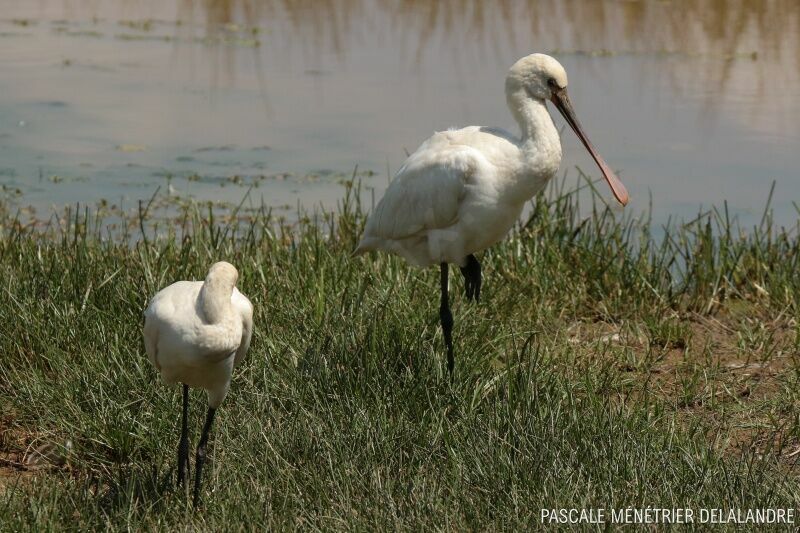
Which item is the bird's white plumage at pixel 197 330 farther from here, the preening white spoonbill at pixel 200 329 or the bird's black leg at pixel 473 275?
the bird's black leg at pixel 473 275

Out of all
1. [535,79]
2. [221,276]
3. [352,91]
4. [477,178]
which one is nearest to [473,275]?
[477,178]

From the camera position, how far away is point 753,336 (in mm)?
6402

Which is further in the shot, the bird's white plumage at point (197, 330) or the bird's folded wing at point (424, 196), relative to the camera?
the bird's folded wing at point (424, 196)

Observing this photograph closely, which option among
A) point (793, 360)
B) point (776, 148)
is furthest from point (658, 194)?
point (793, 360)

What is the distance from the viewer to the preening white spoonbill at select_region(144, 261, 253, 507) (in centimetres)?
434

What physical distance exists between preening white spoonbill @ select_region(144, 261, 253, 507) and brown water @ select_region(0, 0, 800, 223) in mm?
3924

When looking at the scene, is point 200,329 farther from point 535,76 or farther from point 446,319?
point 535,76

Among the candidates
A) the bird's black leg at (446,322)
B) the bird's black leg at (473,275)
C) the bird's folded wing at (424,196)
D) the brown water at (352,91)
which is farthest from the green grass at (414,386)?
the brown water at (352,91)

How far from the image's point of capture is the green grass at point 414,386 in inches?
178

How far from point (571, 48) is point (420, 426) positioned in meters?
9.08

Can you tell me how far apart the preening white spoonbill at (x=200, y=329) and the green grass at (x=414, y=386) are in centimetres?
44

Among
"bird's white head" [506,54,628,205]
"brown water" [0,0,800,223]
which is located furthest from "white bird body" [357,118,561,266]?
"brown water" [0,0,800,223]

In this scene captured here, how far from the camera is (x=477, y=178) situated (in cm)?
537

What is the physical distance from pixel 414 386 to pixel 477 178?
88cm
